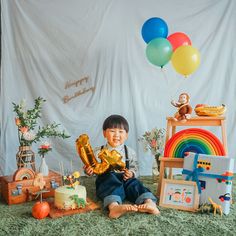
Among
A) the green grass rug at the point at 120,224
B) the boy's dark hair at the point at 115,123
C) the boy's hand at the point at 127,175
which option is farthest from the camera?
the boy's dark hair at the point at 115,123

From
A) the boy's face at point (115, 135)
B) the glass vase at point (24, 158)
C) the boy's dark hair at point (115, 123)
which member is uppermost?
the boy's dark hair at point (115, 123)

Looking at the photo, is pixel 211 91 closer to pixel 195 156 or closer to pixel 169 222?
pixel 195 156

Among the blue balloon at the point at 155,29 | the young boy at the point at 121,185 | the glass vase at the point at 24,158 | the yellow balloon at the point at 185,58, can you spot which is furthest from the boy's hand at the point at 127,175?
the blue balloon at the point at 155,29

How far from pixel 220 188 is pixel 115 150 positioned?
2.47 ft

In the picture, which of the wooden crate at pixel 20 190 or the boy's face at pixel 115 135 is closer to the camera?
the wooden crate at pixel 20 190

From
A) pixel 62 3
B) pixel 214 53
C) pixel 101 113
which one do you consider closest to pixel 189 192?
pixel 101 113

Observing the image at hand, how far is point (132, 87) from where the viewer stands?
2957 mm

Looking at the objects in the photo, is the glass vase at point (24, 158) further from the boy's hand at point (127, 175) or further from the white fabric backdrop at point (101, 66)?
the boy's hand at point (127, 175)

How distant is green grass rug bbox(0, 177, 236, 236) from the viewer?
167 cm

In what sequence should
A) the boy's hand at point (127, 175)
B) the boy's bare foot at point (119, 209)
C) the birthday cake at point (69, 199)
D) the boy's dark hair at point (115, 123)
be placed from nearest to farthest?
the boy's bare foot at point (119, 209) < the birthday cake at point (69, 199) < the boy's hand at point (127, 175) < the boy's dark hair at point (115, 123)

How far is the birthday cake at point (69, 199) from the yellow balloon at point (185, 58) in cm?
117

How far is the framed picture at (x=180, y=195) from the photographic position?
2.00 m

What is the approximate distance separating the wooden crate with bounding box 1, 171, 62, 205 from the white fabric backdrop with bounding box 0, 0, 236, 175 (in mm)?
632

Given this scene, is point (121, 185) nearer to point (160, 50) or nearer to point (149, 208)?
point (149, 208)
